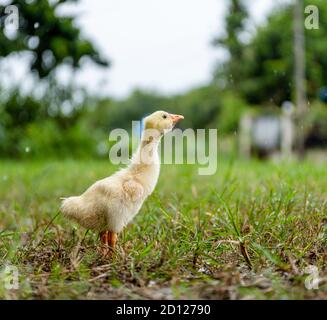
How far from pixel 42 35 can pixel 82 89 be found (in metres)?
8.10

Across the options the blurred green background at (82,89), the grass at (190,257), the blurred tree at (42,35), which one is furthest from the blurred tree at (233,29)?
the grass at (190,257)

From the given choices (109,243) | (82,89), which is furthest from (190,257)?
(82,89)

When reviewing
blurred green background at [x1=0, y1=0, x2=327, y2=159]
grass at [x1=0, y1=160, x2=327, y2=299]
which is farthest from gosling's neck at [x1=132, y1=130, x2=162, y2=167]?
blurred green background at [x1=0, y1=0, x2=327, y2=159]

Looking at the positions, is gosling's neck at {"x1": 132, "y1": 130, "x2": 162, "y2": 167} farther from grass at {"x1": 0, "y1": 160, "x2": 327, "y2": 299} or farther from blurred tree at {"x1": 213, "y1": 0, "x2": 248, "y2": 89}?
blurred tree at {"x1": 213, "y1": 0, "x2": 248, "y2": 89}

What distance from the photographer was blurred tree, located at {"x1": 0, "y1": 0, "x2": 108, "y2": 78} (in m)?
4.04

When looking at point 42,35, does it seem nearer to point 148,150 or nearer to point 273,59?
point 148,150

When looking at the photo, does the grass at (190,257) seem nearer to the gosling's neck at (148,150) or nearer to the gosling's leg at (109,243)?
the gosling's leg at (109,243)

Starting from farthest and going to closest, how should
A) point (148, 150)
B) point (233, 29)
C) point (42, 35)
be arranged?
1. point (233, 29)
2. point (42, 35)
3. point (148, 150)

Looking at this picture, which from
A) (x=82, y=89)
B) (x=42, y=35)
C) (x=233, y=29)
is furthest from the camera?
(x=233, y=29)

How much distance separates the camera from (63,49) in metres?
4.83

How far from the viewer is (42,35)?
4602 mm

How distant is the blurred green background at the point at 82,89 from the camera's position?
4.68m
